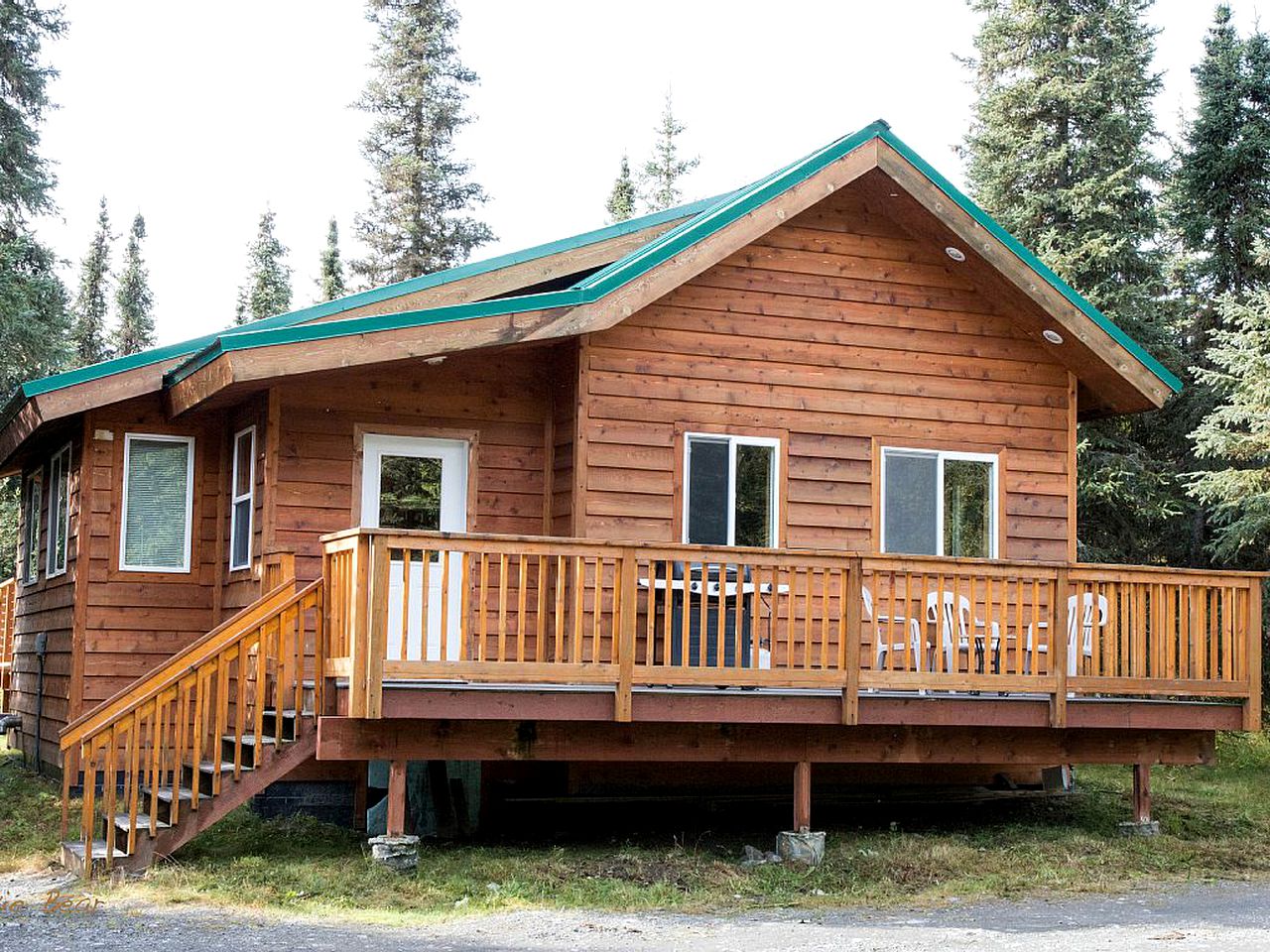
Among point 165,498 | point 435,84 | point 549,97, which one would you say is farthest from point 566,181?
point 165,498

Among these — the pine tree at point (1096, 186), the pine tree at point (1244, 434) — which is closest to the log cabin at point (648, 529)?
the pine tree at point (1244, 434)

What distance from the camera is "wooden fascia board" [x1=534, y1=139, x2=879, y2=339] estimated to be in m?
12.1

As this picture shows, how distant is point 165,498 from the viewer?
45.4 feet

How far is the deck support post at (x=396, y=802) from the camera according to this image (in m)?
10.4

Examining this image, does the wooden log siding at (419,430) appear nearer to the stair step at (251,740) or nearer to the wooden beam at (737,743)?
the stair step at (251,740)

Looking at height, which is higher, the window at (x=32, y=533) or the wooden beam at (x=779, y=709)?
the window at (x=32, y=533)

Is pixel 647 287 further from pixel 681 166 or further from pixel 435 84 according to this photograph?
pixel 681 166

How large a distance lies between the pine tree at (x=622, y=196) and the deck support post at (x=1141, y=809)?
32058 millimetres

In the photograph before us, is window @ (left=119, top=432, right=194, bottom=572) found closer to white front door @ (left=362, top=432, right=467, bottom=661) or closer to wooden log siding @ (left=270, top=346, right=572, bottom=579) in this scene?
wooden log siding @ (left=270, top=346, right=572, bottom=579)

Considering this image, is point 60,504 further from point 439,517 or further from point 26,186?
point 26,186

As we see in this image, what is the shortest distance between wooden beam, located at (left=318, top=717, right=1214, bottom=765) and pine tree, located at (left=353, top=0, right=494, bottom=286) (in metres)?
27.9

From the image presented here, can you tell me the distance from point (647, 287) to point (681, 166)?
107ft

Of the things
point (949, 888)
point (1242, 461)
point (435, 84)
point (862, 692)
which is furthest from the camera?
point (435, 84)

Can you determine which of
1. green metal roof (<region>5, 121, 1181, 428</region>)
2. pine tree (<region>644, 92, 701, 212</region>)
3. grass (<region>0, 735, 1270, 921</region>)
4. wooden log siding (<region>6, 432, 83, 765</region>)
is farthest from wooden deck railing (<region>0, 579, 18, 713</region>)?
pine tree (<region>644, 92, 701, 212</region>)
